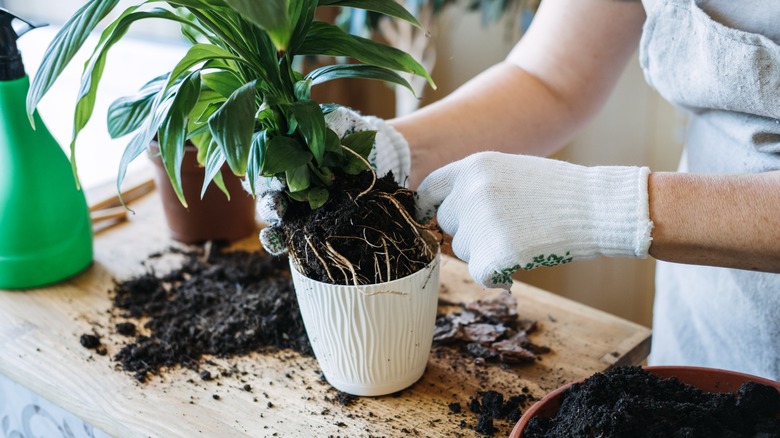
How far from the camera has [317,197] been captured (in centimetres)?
85

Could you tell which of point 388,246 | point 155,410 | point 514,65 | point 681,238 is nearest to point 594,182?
point 681,238

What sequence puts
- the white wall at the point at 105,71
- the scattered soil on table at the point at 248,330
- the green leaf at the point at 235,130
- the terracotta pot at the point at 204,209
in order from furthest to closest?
the white wall at the point at 105,71, the terracotta pot at the point at 204,209, the scattered soil on table at the point at 248,330, the green leaf at the point at 235,130

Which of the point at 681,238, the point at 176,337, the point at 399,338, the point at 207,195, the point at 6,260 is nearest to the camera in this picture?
the point at 681,238

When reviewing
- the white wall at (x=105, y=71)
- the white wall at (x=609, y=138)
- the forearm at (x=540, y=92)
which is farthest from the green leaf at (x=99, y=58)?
the white wall at (x=609, y=138)

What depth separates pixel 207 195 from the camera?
4.28 feet

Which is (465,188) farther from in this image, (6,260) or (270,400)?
(6,260)

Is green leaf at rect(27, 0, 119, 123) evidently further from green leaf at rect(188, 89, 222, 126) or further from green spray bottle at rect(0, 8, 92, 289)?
green spray bottle at rect(0, 8, 92, 289)

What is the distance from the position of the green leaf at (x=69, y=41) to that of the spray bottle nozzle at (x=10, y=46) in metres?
0.38

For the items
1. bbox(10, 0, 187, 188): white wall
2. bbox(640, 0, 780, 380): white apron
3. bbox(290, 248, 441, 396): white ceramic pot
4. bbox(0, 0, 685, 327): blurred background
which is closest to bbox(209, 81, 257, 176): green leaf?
bbox(290, 248, 441, 396): white ceramic pot

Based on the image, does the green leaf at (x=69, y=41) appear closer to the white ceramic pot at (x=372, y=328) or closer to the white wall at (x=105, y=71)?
the white ceramic pot at (x=372, y=328)

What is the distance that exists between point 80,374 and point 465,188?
58 centimetres

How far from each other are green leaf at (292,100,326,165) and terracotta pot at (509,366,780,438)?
359 mm

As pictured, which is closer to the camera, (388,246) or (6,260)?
(388,246)

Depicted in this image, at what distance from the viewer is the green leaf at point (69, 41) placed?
0.71 metres
